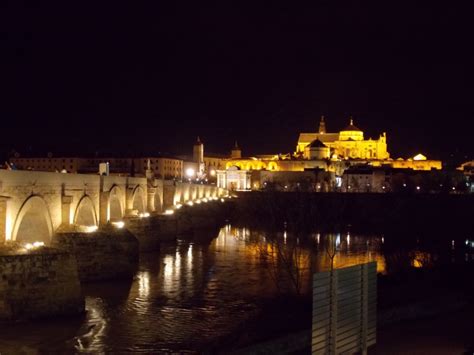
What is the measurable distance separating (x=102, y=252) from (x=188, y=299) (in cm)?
445

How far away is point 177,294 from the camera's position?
899 inches

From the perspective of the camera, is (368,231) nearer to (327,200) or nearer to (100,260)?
(327,200)

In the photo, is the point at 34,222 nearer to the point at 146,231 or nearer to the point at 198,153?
the point at 146,231

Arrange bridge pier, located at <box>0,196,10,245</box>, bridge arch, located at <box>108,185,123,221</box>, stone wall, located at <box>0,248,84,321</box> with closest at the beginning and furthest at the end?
1. stone wall, located at <box>0,248,84,321</box>
2. bridge pier, located at <box>0,196,10,245</box>
3. bridge arch, located at <box>108,185,123,221</box>

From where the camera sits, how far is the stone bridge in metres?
19.7

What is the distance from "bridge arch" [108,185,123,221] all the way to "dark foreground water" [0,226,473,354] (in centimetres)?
251

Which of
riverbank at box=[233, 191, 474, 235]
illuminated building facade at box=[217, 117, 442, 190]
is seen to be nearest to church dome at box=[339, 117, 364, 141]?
illuminated building facade at box=[217, 117, 442, 190]

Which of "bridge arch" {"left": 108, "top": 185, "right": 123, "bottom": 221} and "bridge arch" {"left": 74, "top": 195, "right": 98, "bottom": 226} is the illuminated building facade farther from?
"bridge arch" {"left": 74, "top": 195, "right": 98, "bottom": 226}

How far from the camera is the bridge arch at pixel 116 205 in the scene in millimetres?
32219

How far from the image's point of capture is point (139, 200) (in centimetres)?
3822

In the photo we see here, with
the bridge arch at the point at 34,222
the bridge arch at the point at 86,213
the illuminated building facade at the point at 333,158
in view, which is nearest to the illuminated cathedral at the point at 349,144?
the illuminated building facade at the point at 333,158

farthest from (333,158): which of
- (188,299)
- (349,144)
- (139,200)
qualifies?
(188,299)

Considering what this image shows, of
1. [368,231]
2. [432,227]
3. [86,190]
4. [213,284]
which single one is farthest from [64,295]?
[368,231]

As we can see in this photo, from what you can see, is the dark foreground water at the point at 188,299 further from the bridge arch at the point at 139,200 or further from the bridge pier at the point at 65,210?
the bridge arch at the point at 139,200
